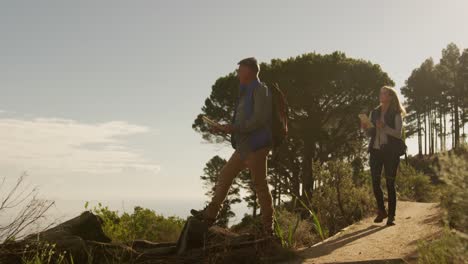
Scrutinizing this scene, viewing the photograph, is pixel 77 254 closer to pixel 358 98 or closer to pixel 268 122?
pixel 268 122

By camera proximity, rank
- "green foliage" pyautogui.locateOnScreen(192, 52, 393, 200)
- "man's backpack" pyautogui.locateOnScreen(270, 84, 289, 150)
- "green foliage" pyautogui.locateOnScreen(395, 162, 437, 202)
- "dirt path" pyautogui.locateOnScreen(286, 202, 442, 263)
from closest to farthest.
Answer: "dirt path" pyautogui.locateOnScreen(286, 202, 442, 263) → "man's backpack" pyautogui.locateOnScreen(270, 84, 289, 150) → "green foliage" pyautogui.locateOnScreen(395, 162, 437, 202) → "green foliage" pyautogui.locateOnScreen(192, 52, 393, 200)

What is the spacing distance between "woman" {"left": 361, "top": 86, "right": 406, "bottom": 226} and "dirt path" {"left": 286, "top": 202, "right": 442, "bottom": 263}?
47 centimetres

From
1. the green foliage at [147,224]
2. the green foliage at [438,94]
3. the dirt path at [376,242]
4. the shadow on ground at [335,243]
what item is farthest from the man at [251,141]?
the green foliage at [438,94]

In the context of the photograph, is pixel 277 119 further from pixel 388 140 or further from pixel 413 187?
pixel 413 187

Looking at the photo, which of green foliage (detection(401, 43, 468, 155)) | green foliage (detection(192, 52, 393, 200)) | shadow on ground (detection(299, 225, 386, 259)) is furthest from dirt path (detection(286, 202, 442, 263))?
green foliage (detection(401, 43, 468, 155))

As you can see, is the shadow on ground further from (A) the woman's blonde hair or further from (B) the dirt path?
(A) the woman's blonde hair

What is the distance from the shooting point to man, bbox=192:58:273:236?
5.16m

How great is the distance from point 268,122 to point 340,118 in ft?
60.2

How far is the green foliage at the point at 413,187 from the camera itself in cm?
1390

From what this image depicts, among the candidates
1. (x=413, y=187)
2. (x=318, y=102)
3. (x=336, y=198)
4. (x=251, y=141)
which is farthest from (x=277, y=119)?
(x=318, y=102)

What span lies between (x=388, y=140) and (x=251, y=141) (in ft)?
9.00

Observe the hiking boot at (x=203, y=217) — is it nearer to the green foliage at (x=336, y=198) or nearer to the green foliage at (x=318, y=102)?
the green foliage at (x=336, y=198)

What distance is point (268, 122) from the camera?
209 inches

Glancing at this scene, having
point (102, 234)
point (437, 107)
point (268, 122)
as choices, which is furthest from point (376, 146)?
point (437, 107)
